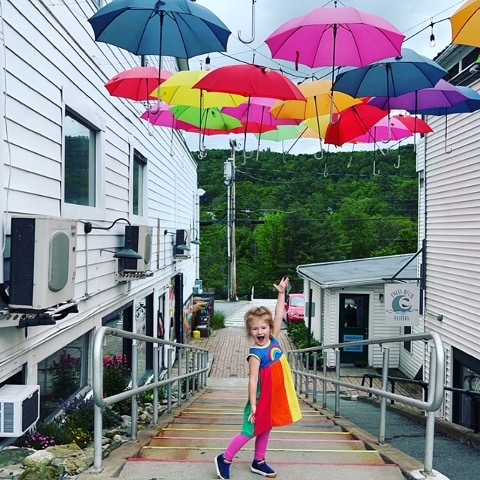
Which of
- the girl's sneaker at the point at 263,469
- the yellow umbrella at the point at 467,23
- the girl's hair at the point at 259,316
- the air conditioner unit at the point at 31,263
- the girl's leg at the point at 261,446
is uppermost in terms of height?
the yellow umbrella at the point at 467,23

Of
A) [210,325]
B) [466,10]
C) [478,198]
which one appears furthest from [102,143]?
[210,325]

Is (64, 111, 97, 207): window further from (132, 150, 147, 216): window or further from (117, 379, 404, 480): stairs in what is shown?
(117, 379, 404, 480): stairs

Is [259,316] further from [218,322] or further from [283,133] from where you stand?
[218,322]

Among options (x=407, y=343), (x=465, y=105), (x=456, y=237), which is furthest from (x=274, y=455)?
(x=407, y=343)

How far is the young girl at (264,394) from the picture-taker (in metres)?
3.89

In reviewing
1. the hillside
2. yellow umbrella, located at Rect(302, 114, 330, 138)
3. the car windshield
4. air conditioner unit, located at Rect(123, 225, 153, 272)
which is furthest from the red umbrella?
the hillside

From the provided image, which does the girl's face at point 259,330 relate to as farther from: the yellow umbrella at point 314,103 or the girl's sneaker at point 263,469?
the yellow umbrella at point 314,103

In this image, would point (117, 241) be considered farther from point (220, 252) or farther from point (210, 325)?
point (220, 252)

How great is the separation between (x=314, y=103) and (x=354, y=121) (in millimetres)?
799

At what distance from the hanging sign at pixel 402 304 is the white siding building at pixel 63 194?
208 inches

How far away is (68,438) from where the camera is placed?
5375 mm

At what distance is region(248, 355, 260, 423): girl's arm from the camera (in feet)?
12.6

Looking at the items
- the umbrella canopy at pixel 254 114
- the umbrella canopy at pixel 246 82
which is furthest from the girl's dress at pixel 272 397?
the umbrella canopy at pixel 254 114

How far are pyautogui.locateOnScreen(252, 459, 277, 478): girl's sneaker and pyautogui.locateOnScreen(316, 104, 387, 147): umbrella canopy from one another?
5.69 m
